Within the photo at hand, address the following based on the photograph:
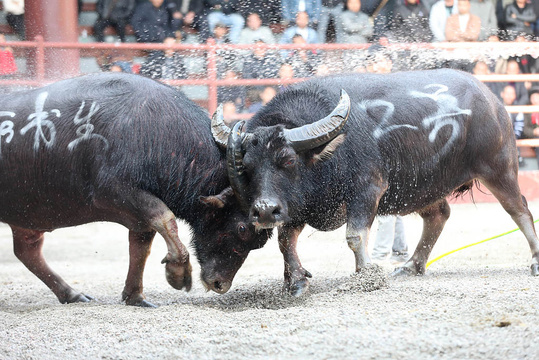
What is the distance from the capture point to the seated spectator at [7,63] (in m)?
9.27

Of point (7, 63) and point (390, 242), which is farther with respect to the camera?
point (7, 63)

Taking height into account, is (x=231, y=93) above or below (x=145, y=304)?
above

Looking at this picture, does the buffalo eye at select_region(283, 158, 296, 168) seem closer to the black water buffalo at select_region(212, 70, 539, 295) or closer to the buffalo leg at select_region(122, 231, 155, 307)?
the black water buffalo at select_region(212, 70, 539, 295)

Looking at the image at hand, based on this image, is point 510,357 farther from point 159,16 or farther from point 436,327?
point 159,16

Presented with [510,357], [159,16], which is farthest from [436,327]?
[159,16]

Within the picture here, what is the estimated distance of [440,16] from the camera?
33.3 feet

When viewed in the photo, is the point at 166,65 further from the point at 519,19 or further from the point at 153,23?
the point at 519,19

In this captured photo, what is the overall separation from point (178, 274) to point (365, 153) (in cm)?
153

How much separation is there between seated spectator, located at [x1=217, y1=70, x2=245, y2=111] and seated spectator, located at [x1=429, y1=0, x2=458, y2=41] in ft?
9.04

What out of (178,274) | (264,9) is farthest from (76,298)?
(264,9)

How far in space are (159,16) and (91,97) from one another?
540 centimetres

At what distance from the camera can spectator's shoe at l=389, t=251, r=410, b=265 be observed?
286 inches

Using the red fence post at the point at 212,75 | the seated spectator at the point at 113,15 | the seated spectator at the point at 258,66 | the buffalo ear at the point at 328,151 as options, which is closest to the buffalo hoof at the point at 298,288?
the buffalo ear at the point at 328,151

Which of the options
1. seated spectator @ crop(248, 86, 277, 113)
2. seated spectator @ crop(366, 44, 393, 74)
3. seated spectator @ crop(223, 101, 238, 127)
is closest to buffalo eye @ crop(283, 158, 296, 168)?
seated spectator @ crop(366, 44, 393, 74)
